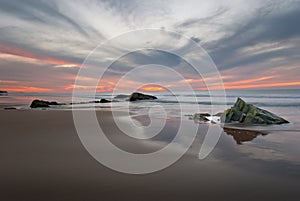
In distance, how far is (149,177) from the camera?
109 inches

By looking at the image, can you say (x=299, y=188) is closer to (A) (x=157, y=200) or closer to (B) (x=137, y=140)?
(A) (x=157, y=200)

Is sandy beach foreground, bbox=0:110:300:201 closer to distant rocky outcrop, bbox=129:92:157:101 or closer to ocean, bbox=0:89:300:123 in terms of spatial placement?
ocean, bbox=0:89:300:123

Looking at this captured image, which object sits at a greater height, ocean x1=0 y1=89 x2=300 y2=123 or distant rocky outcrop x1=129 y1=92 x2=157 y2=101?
distant rocky outcrop x1=129 y1=92 x2=157 y2=101

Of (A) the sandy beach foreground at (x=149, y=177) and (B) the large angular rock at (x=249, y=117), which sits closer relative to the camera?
(A) the sandy beach foreground at (x=149, y=177)

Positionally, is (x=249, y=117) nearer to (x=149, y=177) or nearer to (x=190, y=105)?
(x=149, y=177)

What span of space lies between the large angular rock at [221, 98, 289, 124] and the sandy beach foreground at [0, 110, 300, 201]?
380cm

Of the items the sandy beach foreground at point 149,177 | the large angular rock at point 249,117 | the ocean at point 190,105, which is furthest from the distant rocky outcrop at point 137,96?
the sandy beach foreground at point 149,177

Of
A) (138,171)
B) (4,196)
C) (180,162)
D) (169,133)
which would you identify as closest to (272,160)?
(180,162)

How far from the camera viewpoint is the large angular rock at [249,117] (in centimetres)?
762


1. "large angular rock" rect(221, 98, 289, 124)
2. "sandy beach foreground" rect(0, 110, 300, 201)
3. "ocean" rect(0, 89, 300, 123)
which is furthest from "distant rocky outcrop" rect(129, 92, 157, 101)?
"sandy beach foreground" rect(0, 110, 300, 201)

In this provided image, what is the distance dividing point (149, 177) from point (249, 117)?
6.53 metres

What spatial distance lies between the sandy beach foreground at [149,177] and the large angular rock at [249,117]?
380 centimetres

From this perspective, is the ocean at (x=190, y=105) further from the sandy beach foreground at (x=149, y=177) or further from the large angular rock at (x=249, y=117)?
the sandy beach foreground at (x=149, y=177)

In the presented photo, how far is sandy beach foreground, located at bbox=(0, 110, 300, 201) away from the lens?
2295mm
